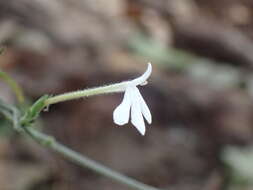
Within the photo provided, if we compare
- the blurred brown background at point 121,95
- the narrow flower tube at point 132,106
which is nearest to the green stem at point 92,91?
the narrow flower tube at point 132,106

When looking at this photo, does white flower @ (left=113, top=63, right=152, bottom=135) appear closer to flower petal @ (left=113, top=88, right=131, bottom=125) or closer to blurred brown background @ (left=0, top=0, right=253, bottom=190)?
flower petal @ (left=113, top=88, right=131, bottom=125)

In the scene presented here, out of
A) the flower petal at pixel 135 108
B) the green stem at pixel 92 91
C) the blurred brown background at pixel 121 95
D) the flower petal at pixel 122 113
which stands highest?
the blurred brown background at pixel 121 95

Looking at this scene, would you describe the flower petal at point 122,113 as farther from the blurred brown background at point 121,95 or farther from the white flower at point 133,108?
the blurred brown background at point 121,95

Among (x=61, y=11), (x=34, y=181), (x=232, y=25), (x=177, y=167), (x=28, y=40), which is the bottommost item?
(x=34, y=181)

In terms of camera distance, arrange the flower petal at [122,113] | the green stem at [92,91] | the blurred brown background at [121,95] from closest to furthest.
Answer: the flower petal at [122,113], the green stem at [92,91], the blurred brown background at [121,95]

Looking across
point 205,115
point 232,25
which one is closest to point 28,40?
point 205,115

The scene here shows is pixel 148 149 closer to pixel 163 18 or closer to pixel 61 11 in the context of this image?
pixel 61 11

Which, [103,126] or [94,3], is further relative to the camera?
[94,3]
